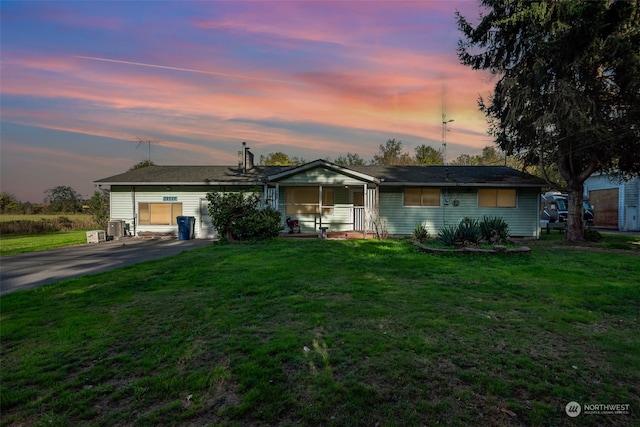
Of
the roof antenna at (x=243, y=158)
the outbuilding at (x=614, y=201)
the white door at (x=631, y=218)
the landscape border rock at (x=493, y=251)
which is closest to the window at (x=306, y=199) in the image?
the roof antenna at (x=243, y=158)

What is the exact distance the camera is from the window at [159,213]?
682 inches

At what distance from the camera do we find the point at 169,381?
267 cm

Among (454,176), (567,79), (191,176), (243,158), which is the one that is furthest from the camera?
(243,158)

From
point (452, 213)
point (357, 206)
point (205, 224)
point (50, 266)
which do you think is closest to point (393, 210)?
point (357, 206)

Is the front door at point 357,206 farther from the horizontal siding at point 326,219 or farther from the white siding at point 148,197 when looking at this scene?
the white siding at point 148,197

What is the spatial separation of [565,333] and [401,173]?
15.3 metres

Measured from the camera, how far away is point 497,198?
16.7 m

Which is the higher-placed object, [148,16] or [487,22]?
[487,22]

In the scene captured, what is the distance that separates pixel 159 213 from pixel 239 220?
6.79 meters

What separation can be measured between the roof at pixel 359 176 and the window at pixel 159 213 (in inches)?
52.3

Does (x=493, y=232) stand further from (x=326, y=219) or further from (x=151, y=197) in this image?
(x=151, y=197)

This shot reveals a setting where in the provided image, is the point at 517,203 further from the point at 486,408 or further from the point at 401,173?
the point at 486,408

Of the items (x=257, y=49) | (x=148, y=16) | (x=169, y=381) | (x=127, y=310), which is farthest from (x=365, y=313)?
(x=257, y=49)

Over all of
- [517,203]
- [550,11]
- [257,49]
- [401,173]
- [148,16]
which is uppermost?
[550,11]
